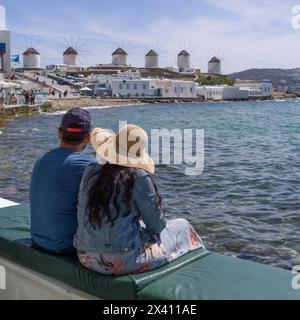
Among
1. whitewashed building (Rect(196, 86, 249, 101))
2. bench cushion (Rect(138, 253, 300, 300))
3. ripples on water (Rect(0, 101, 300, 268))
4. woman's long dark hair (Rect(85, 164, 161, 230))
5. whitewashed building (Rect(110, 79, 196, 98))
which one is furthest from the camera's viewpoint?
whitewashed building (Rect(196, 86, 249, 101))

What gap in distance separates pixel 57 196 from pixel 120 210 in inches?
22.0

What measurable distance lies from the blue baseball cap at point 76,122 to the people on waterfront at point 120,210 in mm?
272

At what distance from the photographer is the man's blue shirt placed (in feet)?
11.1

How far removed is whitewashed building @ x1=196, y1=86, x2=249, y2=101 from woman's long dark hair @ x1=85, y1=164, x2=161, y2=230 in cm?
10261

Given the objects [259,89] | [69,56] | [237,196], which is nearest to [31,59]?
[69,56]

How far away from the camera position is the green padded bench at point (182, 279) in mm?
2971

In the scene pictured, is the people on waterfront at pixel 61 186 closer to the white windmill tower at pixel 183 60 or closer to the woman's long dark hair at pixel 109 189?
the woman's long dark hair at pixel 109 189

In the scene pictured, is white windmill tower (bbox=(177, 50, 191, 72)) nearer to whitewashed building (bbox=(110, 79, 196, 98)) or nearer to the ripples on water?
whitewashed building (bbox=(110, 79, 196, 98))

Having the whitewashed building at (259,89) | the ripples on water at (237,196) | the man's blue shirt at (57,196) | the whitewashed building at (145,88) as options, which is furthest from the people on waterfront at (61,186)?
the whitewashed building at (259,89)

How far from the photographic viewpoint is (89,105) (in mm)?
67500

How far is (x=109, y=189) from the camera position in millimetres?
3049

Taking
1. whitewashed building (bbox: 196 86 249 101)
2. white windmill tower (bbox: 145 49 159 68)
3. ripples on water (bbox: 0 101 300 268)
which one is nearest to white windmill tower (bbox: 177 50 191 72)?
white windmill tower (bbox: 145 49 159 68)

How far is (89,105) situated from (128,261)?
6537 centimetres
